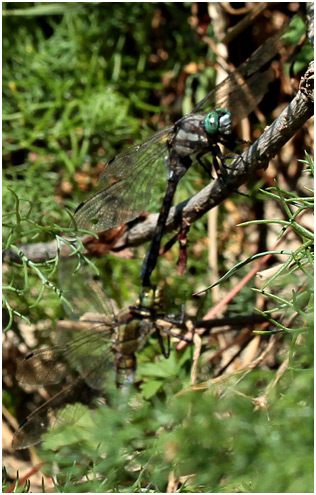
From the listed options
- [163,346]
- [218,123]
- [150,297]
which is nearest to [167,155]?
[218,123]

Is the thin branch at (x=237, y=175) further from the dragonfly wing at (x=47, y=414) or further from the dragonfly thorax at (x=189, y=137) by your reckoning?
the dragonfly wing at (x=47, y=414)

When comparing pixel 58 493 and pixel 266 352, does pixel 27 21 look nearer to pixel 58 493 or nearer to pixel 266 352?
pixel 266 352

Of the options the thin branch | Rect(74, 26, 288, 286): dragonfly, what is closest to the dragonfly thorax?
Rect(74, 26, 288, 286): dragonfly

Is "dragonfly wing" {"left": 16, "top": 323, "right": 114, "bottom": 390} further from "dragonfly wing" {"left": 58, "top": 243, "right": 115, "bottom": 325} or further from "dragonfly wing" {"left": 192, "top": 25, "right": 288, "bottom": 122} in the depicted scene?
"dragonfly wing" {"left": 192, "top": 25, "right": 288, "bottom": 122}

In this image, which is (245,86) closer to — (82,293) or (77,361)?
(82,293)

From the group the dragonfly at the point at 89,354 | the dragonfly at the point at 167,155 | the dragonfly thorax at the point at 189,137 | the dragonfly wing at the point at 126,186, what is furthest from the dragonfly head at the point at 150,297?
the dragonfly thorax at the point at 189,137

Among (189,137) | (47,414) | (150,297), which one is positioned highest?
(189,137)
